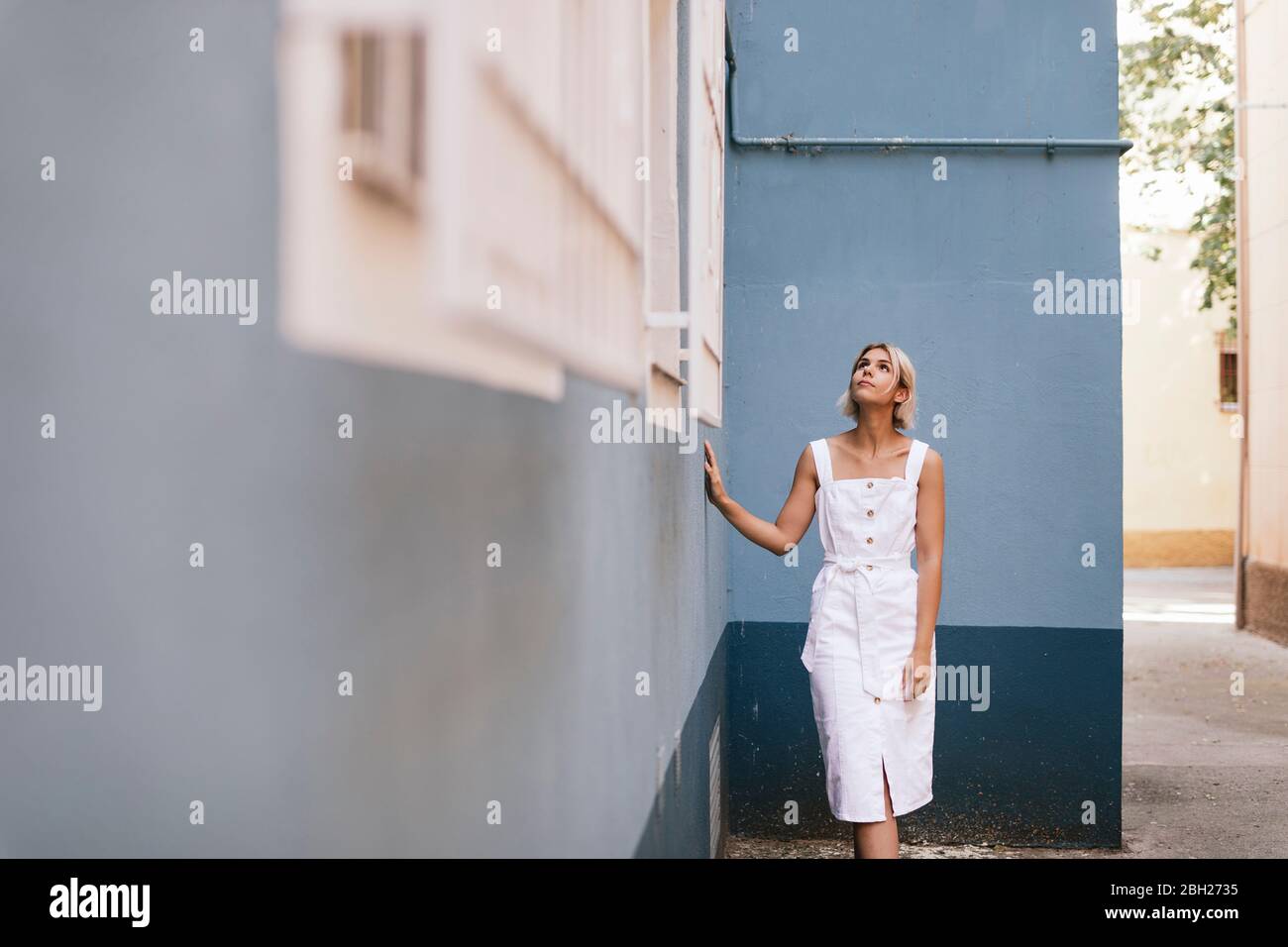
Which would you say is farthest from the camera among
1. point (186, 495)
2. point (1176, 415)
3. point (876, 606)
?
point (1176, 415)

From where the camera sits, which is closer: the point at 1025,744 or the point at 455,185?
the point at 455,185

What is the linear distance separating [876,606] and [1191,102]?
12.3 meters

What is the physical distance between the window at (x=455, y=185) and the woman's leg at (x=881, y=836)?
2.04 m

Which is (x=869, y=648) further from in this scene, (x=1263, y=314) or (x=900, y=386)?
(x=1263, y=314)

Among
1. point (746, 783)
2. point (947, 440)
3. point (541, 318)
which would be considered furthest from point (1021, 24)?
point (541, 318)

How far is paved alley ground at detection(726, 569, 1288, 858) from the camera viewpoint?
5.26 metres

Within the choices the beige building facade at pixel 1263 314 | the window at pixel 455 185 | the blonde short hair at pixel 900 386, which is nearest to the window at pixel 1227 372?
the beige building facade at pixel 1263 314

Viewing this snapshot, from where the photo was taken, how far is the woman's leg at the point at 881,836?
12.0 ft

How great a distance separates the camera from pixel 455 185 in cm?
102

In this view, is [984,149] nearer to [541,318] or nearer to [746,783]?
[746,783]

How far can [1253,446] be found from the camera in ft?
40.1

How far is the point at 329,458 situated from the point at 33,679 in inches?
16.0
